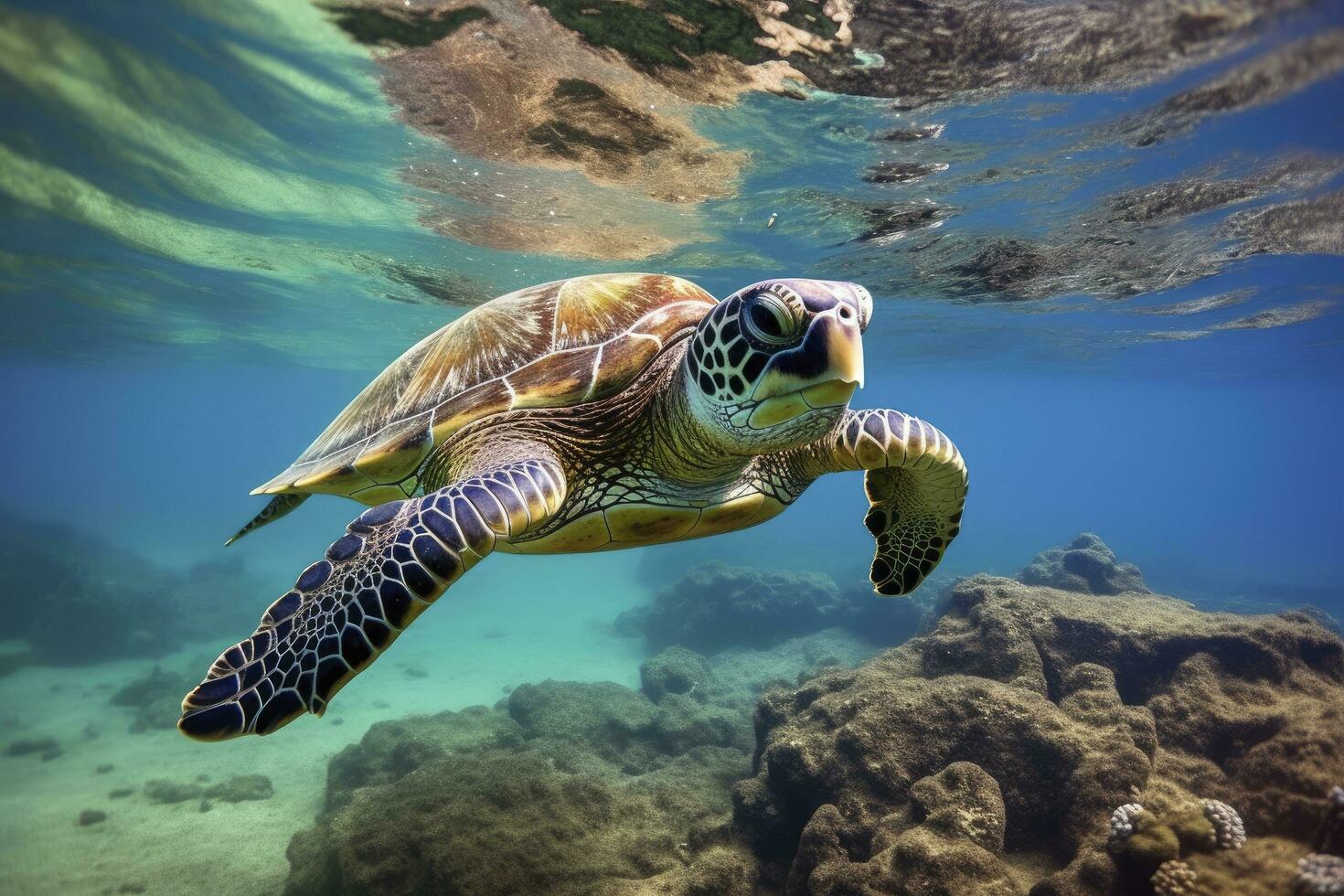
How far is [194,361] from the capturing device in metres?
32.0

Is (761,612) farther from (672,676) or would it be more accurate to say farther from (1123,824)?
(1123,824)

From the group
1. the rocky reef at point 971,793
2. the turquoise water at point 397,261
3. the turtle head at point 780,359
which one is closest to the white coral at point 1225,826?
the rocky reef at point 971,793

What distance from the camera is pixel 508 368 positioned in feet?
11.8

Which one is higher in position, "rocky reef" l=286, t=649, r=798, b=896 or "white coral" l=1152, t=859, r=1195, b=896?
"white coral" l=1152, t=859, r=1195, b=896

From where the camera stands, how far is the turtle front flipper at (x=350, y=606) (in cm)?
206

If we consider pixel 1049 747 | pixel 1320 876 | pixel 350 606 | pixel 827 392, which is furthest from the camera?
pixel 1049 747

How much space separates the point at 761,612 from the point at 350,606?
15.7m

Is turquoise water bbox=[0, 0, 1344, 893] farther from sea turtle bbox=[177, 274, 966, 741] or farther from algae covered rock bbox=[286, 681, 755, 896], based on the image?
sea turtle bbox=[177, 274, 966, 741]

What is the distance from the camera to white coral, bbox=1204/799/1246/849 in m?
3.29

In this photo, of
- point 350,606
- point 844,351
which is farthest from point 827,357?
point 350,606

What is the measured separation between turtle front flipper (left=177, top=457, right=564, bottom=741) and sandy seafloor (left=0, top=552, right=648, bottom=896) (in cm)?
495

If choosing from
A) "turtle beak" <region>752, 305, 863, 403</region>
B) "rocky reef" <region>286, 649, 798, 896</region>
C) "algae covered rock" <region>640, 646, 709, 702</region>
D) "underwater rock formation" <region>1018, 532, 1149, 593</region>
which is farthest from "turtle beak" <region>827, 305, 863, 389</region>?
"underwater rock formation" <region>1018, 532, 1149, 593</region>

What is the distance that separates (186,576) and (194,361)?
14113 millimetres

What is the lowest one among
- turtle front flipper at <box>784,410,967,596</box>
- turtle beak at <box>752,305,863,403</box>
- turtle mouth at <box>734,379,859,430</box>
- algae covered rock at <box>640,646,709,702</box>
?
algae covered rock at <box>640,646,709,702</box>
